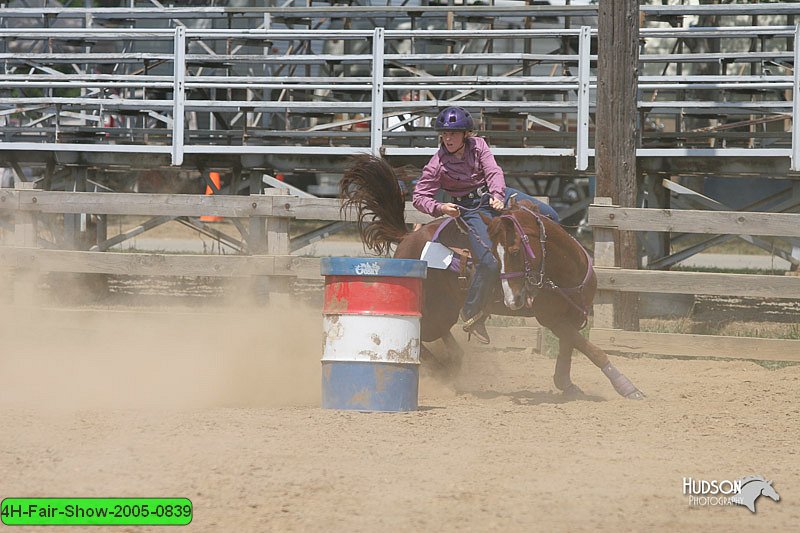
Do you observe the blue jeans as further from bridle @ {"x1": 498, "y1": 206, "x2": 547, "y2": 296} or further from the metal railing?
the metal railing

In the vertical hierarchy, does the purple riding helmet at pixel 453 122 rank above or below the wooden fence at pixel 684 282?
above

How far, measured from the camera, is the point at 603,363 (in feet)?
27.0

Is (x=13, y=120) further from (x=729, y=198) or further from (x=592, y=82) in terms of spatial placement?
(x=729, y=198)

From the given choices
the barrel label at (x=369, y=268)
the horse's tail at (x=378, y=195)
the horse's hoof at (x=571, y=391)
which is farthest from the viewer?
the horse's tail at (x=378, y=195)

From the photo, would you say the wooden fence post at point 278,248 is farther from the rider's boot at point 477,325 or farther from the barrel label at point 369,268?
the barrel label at point 369,268

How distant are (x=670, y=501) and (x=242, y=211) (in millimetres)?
7002

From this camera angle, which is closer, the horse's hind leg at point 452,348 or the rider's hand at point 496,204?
the rider's hand at point 496,204

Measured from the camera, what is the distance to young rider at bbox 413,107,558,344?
7.94 m

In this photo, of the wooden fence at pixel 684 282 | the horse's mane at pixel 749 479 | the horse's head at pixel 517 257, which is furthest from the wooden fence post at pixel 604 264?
the horse's mane at pixel 749 479

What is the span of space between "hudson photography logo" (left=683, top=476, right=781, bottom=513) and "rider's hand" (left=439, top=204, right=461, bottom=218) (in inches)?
124

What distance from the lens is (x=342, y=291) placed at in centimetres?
712

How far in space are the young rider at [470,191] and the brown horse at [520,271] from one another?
0.20 metres

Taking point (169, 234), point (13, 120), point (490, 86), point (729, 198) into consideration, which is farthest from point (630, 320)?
point (169, 234)

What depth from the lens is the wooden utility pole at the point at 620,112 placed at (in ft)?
35.9
